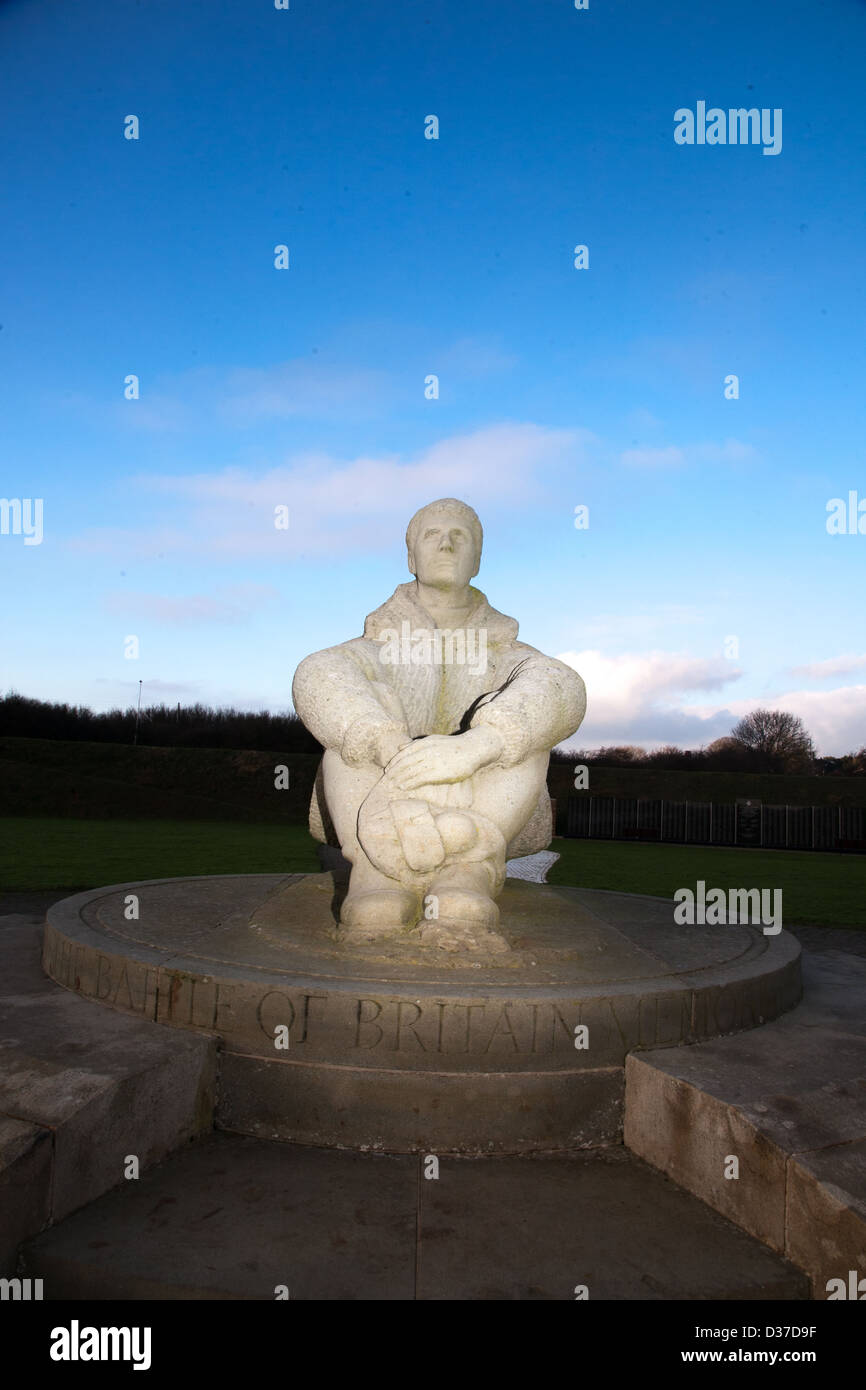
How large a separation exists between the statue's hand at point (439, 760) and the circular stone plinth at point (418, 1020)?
70 cm

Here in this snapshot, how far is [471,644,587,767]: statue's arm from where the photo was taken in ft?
12.6

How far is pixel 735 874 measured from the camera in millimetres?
10758

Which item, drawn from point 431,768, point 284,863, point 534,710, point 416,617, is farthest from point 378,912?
point 284,863

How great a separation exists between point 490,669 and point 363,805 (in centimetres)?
125

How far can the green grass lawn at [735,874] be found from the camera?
7918mm

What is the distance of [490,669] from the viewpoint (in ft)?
15.3

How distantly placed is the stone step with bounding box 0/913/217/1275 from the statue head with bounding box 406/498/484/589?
8.66 feet

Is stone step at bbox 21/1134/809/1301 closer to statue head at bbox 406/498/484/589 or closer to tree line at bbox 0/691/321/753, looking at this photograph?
statue head at bbox 406/498/484/589

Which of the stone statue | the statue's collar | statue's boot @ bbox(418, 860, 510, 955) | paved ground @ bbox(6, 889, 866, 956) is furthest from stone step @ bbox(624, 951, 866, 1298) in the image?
paved ground @ bbox(6, 889, 866, 956)

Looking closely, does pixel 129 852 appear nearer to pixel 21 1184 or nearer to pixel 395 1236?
pixel 21 1184

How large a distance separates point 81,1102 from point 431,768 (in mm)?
1831

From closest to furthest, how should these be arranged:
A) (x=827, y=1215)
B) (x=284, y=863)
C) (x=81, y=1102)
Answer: (x=827, y=1215) → (x=81, y=1102) → (x=284, y=863)
